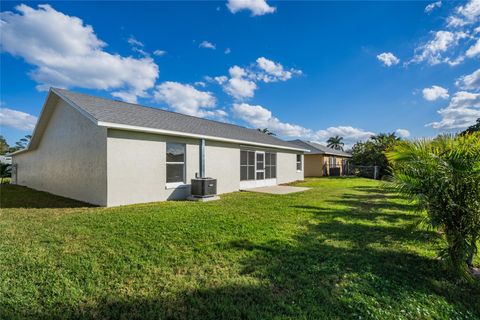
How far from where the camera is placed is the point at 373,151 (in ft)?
85.8

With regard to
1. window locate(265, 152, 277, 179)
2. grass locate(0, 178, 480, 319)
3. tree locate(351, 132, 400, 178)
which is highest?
tree locate(351, 132, 400, 178)

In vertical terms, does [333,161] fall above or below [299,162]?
above

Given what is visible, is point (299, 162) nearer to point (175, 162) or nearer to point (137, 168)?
point (175, 162)

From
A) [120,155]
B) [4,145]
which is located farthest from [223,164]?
[4,145]

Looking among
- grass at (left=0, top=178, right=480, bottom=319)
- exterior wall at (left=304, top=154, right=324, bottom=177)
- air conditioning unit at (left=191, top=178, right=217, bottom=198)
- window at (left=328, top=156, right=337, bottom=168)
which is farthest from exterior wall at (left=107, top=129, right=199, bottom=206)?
window at (left=328, top=156, right=337, bottom=168)

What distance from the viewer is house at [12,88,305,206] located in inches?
304

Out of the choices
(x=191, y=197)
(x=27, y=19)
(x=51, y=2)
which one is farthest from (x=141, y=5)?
(x=191, y=197)

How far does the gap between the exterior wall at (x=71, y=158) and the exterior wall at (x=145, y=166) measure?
33 cm

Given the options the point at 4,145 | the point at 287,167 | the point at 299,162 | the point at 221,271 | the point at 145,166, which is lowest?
the point at 221,271

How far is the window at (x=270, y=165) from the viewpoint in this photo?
15.4 m

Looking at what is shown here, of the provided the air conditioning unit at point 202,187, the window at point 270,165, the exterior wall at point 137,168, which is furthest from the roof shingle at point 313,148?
the exterior wall at point 137,168

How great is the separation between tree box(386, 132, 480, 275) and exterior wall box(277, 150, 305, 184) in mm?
12642

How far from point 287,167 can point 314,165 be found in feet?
34.9

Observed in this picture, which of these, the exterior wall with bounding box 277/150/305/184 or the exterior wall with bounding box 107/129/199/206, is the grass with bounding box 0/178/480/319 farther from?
the exterior wall with bounding box 277/150/305/184
